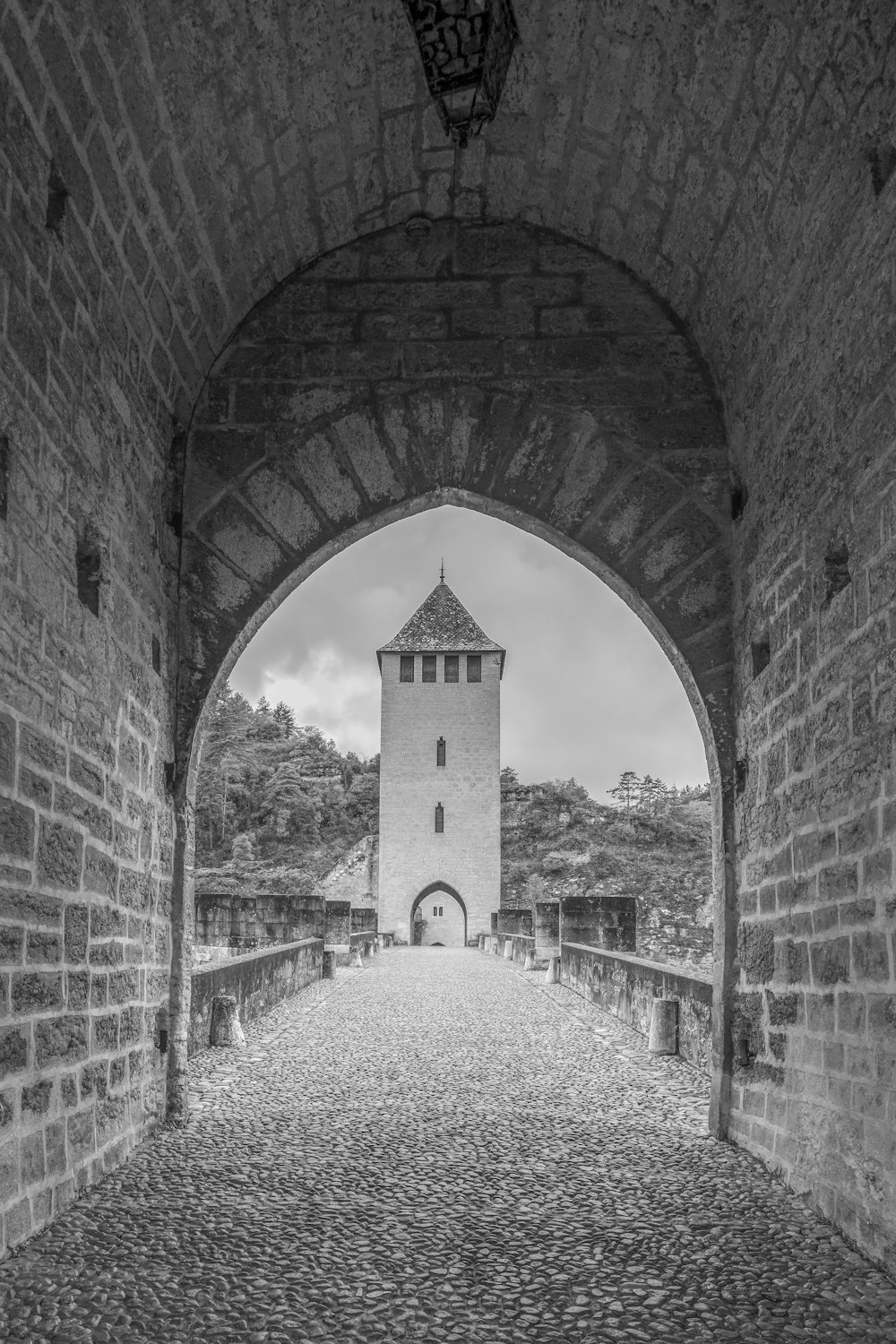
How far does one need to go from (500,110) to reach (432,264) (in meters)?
0.79

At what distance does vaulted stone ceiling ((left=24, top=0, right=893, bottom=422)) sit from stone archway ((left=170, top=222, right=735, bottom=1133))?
0.52ft

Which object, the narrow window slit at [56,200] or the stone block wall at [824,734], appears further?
the narrow window slit at [56,200]

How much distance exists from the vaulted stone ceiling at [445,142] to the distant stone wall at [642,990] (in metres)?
3.57

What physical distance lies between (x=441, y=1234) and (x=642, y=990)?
4872 millimetres

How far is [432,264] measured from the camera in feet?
16.1

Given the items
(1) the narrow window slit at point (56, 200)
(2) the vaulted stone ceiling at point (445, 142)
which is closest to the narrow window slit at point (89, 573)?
(1) the narrow window slit at point (56, 200)

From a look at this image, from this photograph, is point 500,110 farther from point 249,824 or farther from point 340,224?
point 249,824

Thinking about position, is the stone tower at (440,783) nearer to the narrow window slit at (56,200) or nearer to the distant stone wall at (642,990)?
the distant stone wall at (642,990)

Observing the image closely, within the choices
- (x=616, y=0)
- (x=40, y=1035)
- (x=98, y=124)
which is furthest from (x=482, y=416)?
(x=40, y=1035)

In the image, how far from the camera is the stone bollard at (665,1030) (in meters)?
6.57


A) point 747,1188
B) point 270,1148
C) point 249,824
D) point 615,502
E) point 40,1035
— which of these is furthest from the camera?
point 249,824

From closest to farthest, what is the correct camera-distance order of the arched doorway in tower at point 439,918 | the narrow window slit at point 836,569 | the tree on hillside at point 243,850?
the narrow window slit at point 836,569
the arched doorway in tower at point 439,918
the tree on hillside at point 243,850

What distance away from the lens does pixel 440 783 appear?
33.4m

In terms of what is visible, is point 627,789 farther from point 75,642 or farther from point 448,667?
point 75,642
